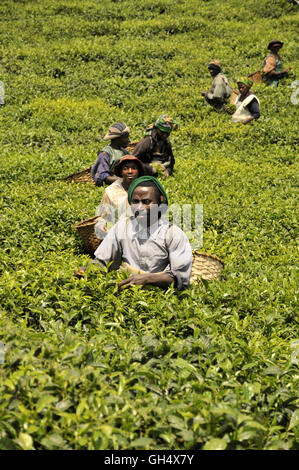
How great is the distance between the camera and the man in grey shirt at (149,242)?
4.03 metres

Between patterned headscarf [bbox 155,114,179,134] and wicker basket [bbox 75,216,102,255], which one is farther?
patterned headscarf [bbox 155,114,179,134]

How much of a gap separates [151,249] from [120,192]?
1824 mm

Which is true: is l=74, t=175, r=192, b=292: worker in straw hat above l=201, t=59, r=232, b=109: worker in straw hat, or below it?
above

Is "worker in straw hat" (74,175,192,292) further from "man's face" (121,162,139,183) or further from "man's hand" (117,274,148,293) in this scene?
"man's face" (121,162,139,183)

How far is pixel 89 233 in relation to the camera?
555 centimetres

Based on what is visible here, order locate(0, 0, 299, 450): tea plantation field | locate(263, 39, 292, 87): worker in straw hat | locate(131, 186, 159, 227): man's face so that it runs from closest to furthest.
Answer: locate(0, 0, 299, 450): tea plantation field < locate(131, 186, 159, 227): man's face < locate(263, 39, 292, 87): worker in straw hat

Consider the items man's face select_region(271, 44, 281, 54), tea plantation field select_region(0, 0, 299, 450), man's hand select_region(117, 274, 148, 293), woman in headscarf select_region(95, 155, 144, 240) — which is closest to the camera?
tea plantation field select_region(0, 0, 299, 450)

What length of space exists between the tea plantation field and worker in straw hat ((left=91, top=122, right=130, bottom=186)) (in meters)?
0.37

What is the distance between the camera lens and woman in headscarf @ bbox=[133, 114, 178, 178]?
25.3 ft

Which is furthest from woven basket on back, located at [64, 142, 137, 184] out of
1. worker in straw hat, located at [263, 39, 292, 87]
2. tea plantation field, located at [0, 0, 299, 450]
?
worker in straw hat, located at [263, 39, 292, 87]

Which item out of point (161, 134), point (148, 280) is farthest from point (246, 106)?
point (148, 280)

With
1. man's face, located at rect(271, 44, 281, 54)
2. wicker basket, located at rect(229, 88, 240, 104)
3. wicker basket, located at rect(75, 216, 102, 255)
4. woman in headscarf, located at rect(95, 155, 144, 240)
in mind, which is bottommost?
wicker basket, located at rect(229, 88, 240, 104)

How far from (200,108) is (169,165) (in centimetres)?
557
